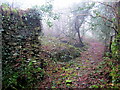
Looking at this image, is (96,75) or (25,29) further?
(25,29)

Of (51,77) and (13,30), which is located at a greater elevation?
(13,30)

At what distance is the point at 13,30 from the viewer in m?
6.60

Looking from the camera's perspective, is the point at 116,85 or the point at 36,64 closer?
the point at 116,85

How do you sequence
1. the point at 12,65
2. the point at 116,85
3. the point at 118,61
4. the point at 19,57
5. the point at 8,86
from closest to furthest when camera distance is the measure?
the point at 116,85 → the point at 8,86 → the point at 118,61 → the point at 12,65 → the point at 19,57

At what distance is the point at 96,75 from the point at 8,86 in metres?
4.04

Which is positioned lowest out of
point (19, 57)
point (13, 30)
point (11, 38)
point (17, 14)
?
point (19, 57)

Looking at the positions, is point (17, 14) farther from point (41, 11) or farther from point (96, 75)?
point (96, 75)

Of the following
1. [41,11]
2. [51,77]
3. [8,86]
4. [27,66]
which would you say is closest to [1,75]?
[8,86]

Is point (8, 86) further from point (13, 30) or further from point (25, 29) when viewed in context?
point (25, 29)

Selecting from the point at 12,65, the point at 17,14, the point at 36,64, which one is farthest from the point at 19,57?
the point at 17,14

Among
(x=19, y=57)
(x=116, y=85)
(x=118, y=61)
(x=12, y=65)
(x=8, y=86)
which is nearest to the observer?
(x=116, y=85)

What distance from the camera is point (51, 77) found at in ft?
20.3

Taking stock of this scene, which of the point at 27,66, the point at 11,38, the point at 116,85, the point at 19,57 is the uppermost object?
the point at 11,38

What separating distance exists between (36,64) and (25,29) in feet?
8.29
